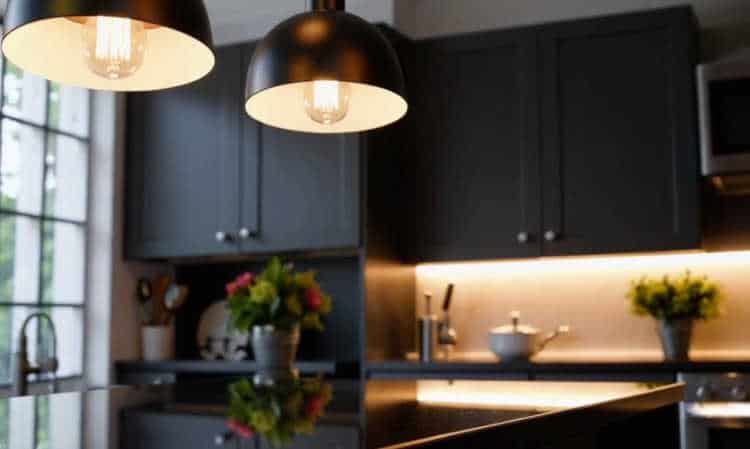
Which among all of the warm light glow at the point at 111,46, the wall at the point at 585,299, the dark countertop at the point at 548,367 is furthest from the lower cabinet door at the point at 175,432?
the wall at the point at 585,299

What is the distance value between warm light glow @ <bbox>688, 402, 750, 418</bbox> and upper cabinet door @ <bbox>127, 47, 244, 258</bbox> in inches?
79.9

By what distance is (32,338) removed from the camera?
421 cm

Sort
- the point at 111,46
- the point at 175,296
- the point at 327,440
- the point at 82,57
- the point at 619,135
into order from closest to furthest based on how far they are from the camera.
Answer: the point at 327,440 < the point at 111,46 < the point at 82,57 < the point at 619,135 < the point at 175,296

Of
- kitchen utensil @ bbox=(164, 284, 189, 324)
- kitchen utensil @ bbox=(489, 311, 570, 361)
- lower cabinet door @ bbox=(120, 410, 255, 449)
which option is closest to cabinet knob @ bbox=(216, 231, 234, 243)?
kitchen utensil @ bbox=(164, 284, 189, 324)

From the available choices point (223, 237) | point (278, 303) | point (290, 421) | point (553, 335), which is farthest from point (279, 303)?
point (290, 421)

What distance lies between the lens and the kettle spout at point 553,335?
4.10 meters

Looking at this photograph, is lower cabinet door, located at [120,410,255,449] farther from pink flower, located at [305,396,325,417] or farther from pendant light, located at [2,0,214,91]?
pendant light, located at [2,0,214,91]

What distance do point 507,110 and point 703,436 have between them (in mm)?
1497

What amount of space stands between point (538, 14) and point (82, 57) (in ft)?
9.40

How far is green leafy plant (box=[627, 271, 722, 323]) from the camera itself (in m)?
3.81

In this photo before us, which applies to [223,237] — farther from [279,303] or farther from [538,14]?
[538,14]

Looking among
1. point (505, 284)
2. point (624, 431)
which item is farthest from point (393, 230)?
point (624, 431)

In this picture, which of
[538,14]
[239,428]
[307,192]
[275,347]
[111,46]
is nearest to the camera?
[239,428]

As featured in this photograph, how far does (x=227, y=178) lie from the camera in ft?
14.6
